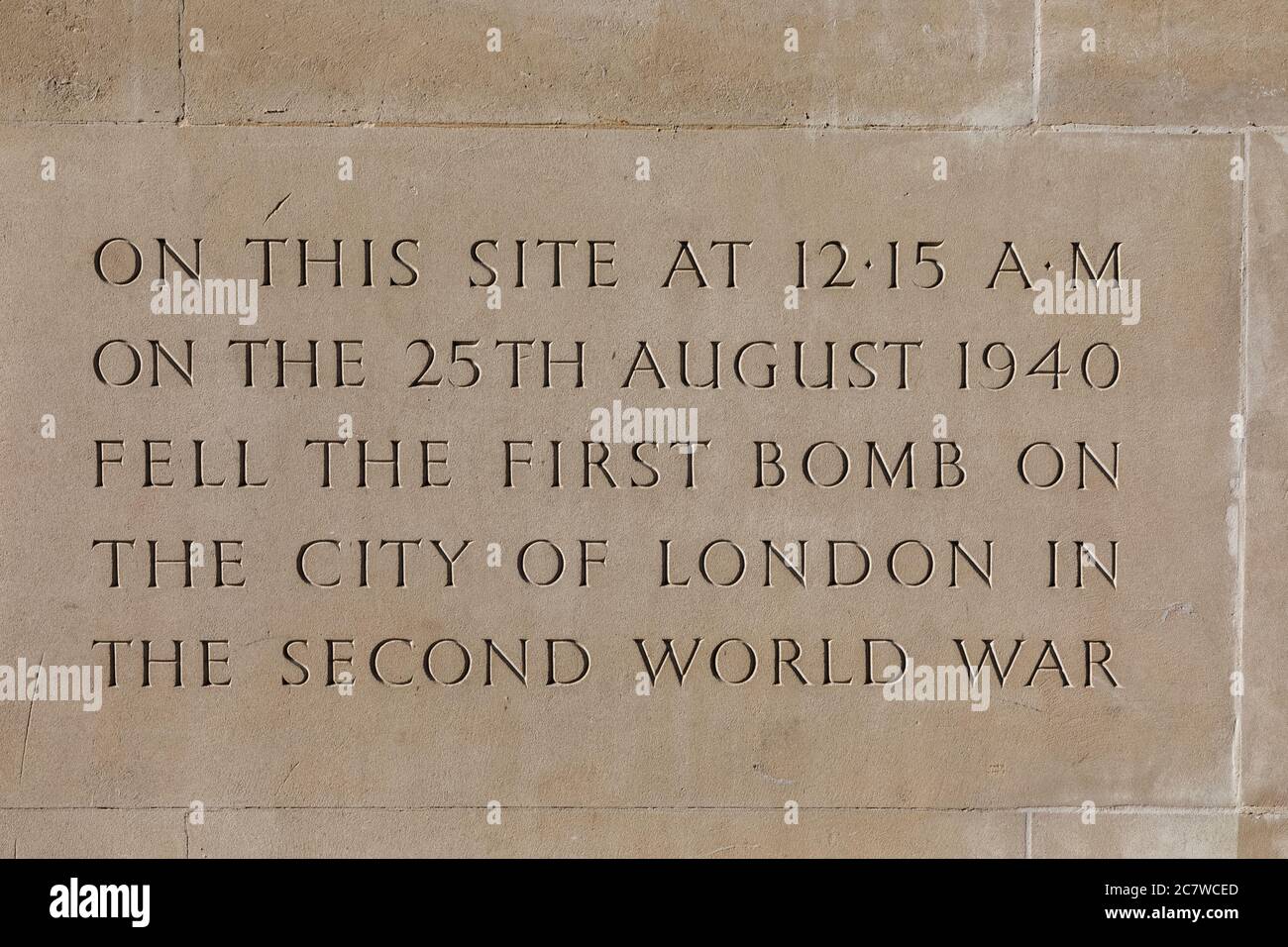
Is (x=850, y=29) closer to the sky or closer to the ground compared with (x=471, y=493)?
closer to the sky

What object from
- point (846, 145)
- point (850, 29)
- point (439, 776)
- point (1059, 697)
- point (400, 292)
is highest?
point (850, 29)

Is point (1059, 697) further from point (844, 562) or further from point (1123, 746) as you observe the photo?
point (844, 562)

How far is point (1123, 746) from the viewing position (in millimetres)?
4871

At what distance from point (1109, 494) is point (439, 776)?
3.28m

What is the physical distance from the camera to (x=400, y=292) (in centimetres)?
482

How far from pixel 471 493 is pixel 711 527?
3.59 feet

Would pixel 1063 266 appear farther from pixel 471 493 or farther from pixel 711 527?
pixel 471 493

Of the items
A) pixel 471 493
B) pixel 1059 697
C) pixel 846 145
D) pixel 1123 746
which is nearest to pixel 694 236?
pixel 846 145

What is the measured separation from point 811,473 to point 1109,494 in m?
1.35

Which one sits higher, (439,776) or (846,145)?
(846,145)

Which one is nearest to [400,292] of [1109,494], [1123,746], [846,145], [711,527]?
[711,527]

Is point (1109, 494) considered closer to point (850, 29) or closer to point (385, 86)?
point (850, 29)

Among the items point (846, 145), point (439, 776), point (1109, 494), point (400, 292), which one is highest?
point (846, 145)

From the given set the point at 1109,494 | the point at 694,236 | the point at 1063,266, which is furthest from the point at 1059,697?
the point at 694,236
